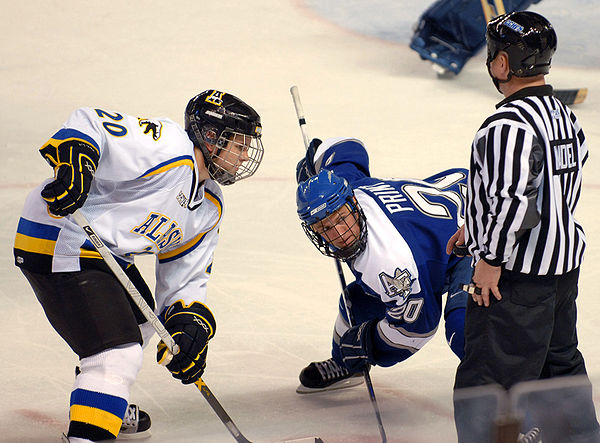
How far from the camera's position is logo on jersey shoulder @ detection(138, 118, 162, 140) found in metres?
2.36

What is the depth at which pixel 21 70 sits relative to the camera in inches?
303

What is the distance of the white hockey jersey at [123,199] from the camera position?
2.30 m

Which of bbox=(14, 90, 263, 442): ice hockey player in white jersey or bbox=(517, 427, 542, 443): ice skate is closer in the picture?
bbox=(517, 427, 542, 443): ice skate

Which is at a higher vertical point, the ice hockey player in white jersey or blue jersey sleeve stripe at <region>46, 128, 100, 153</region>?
blue jersey sleeve stripe at <region>46, 128, 100, 153</region>

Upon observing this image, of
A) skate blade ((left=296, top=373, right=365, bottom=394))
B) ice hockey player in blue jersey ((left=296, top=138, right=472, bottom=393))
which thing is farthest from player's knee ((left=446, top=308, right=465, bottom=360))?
skate blade ((left=296, top=373, right=365, bottom=394))

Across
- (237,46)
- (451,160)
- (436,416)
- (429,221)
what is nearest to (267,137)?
(451,160)

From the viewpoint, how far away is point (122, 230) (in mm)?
2385

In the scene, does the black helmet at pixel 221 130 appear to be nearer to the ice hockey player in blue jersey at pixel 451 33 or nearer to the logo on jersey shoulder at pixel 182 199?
the logo on jersey shoulder at pixel 182 199

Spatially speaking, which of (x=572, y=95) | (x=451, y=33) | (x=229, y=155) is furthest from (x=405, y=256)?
(x=451, y=33)

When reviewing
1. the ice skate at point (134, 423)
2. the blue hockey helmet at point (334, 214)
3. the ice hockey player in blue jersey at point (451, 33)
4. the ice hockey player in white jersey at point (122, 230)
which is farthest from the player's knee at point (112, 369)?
the ice hockey player in blue jersey at point (451, 33)

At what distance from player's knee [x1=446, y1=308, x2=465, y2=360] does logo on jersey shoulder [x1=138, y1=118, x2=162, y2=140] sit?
101 centimetres

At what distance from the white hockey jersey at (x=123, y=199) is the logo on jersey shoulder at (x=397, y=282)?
0.58 meters

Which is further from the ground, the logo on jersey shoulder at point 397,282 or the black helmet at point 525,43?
the black helmet at point 525,43

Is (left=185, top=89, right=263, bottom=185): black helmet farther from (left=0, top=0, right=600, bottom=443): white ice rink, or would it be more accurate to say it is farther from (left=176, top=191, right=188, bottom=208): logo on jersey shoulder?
(left=0, top=0, right=600, bottom=443): white ice rink
